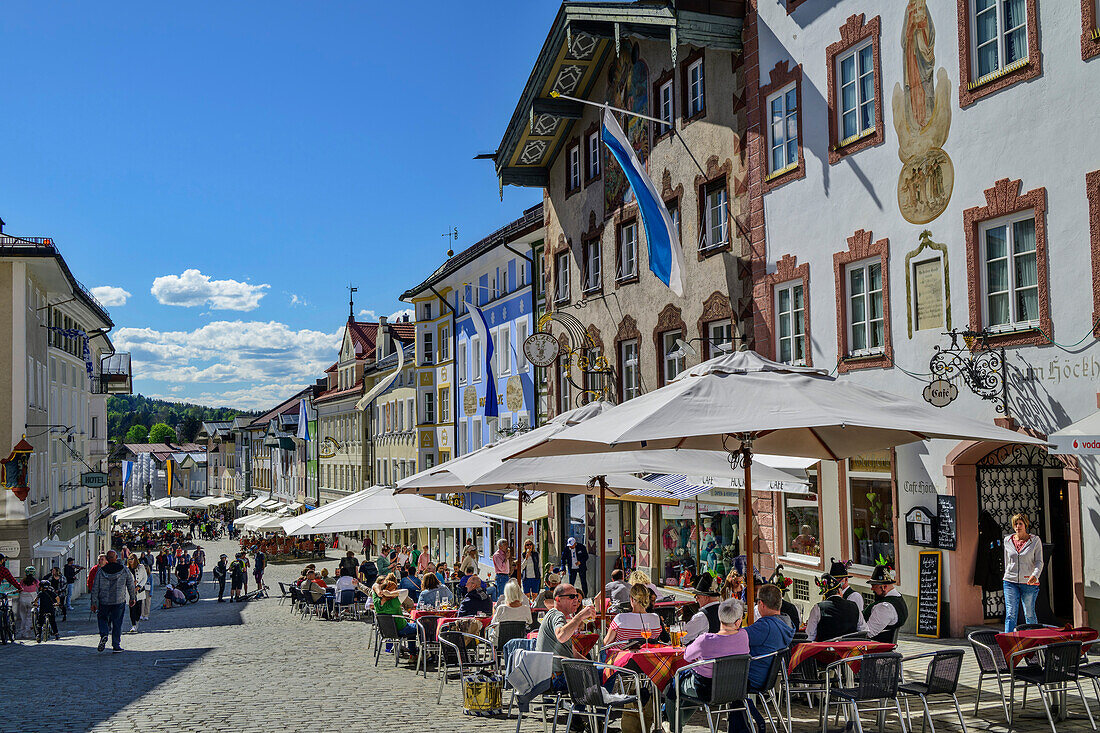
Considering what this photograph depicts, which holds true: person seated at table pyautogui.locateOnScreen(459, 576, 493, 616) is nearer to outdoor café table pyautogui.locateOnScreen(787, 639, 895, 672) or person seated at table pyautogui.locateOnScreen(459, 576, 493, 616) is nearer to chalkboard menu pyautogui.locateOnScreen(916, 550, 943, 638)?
outdoor café table pyautogui.locateOnScreen(787, 639, 895, 672)

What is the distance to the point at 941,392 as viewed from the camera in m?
16.0

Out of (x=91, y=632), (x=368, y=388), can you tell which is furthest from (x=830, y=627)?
(x=368, y=388)

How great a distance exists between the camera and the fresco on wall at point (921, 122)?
1661cm

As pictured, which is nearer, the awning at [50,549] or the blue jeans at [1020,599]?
the blue jeans at [1020,599]

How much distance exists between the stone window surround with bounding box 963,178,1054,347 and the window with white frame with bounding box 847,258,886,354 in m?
2.27

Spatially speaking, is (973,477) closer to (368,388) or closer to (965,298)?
(965,298)

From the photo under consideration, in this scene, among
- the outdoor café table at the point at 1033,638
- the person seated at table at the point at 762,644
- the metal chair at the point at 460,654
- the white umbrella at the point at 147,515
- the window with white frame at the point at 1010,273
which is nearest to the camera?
the person seated at table at the point at 762,644

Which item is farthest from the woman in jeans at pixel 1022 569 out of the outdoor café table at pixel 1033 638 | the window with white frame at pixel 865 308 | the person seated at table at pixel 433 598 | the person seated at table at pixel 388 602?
the person seated at table at pixel 433 598

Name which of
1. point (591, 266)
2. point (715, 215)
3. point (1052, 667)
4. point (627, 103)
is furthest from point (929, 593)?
point (591, 266)

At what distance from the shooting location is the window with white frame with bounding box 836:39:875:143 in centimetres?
1848

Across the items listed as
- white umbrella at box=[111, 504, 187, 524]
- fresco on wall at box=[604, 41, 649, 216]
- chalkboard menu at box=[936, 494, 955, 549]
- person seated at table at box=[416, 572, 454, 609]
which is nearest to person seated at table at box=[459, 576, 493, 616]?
person seated at table at box=[416, 572, 454, 609]

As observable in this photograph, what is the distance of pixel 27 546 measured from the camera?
38375 millimetres

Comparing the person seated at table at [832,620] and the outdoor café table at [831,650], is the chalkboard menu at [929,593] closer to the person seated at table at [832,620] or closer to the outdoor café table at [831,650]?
the person seated at table at [832,620]

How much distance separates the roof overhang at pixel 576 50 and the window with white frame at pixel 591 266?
3.81m
